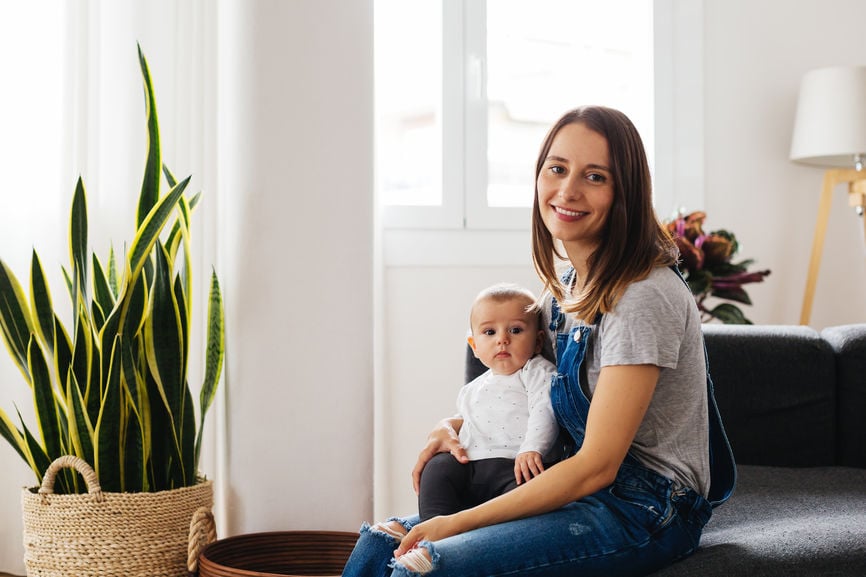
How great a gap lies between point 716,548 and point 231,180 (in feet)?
4.52

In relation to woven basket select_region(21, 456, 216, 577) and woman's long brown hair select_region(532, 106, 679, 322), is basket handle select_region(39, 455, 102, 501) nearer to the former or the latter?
woven basket select_region(21, 456, 216, 577)

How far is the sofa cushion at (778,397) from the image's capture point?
214 cm

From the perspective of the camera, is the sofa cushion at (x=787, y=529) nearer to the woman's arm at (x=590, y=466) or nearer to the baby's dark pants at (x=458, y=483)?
the woman's arm at (x=590, y=466)

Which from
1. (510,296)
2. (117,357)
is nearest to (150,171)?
(117,357)

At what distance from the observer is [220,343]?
6.98 ft

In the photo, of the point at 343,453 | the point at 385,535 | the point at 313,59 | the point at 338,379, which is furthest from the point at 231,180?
the point at 385,535

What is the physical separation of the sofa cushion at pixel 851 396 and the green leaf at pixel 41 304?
185cm

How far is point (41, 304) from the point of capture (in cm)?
198

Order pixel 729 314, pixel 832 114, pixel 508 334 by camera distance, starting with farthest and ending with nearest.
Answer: pixel 832 114
pixel 729 314
pixel 508 334

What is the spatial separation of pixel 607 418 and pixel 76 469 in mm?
1220

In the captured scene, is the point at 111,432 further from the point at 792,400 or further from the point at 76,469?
the point at 792,400

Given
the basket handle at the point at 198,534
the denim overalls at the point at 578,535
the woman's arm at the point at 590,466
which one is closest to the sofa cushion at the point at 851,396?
the denim overalls at the point at 578,535

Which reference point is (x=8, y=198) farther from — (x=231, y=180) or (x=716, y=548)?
(x=716, y=548)

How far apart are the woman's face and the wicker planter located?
1.01 meters
